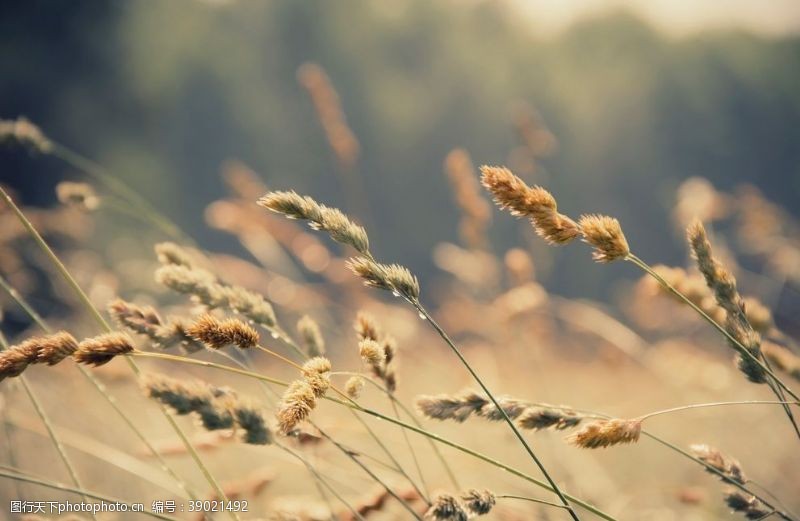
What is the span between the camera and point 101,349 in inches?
30.2

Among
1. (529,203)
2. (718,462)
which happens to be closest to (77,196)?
A: (529,203)

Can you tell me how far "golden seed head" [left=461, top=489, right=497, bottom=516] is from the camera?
2.63ft

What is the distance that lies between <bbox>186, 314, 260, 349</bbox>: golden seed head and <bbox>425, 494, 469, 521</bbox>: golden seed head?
1.04 feet

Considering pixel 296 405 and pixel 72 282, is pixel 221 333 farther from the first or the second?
pixel 72 282

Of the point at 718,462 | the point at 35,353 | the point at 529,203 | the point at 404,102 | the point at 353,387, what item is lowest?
the point at 35,353

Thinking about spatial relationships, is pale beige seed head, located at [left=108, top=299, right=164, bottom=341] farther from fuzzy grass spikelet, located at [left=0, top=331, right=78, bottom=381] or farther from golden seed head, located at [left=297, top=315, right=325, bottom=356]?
golden seed head, located at [left=297, top=315, right=325, bottom=356]

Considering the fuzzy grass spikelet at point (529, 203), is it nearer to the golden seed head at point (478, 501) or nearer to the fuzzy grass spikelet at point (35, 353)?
the golden seed head at point (478, 501)

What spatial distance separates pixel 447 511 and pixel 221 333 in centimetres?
37

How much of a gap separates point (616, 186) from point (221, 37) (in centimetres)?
996

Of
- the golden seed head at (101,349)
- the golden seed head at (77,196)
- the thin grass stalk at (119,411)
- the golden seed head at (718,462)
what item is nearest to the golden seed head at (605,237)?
the golden seed head at (718,462)

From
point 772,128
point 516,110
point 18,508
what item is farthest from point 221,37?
point 18,508

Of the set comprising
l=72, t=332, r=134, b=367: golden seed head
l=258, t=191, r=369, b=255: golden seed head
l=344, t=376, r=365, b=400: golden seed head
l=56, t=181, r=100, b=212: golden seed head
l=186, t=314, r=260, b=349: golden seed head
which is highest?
l=56, t=181, r=100, b=212: golden seed head

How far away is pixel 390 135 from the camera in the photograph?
1481cm

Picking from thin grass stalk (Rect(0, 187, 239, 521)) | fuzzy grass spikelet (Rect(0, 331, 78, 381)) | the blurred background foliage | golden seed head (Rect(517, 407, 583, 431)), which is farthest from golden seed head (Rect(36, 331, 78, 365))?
the blurred background foliage
